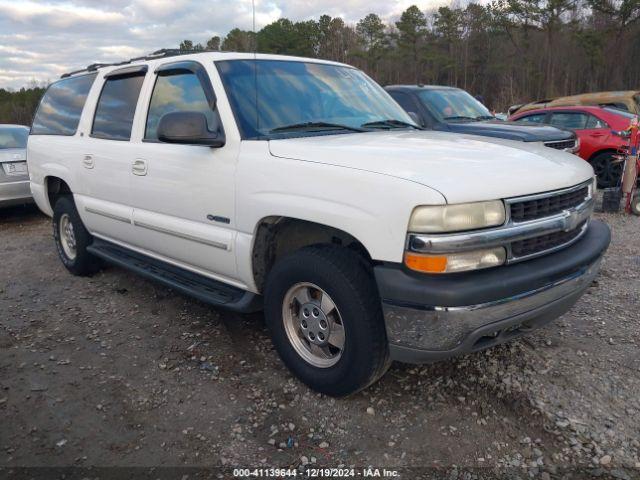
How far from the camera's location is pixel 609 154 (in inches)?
378

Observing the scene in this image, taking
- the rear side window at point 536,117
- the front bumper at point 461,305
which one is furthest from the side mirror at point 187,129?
the rear side window at point 536,117

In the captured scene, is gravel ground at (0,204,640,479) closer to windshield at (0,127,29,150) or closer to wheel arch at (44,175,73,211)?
wheel arch at (44,175,73,211)

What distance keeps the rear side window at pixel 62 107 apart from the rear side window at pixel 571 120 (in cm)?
878

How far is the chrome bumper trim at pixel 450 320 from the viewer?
2.35 m

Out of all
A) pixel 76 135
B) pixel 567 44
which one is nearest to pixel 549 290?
pixel 76 135

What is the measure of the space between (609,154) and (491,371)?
26.3ft

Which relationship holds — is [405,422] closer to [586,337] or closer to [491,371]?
[491,371]

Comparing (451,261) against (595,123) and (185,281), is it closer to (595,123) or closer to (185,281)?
(185,281)

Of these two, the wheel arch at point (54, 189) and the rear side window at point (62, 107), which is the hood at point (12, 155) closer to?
the rear side window at point (62, 107)

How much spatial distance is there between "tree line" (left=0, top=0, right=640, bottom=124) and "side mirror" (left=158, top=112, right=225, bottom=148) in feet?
95.1

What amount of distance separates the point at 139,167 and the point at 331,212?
1.93 meters

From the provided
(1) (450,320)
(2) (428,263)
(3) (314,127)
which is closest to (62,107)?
(3) (314,127)

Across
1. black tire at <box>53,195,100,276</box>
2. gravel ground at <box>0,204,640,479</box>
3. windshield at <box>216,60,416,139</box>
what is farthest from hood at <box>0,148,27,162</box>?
windshield at <box>216,60,416,139</box>

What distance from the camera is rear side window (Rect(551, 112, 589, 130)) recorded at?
398 inches
